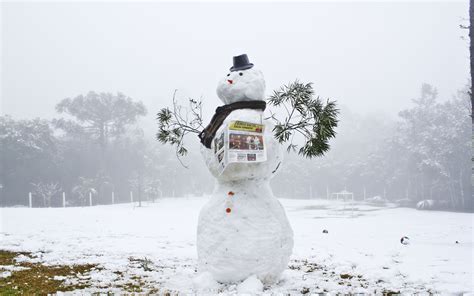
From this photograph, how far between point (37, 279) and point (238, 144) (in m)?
4.32

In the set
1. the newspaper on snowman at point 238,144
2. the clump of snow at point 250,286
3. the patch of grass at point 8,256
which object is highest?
the newspaper on snowman at point 238,144

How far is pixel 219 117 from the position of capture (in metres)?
6.38

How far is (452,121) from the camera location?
3522cm

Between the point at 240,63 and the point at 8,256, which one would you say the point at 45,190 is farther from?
the point at 240,63

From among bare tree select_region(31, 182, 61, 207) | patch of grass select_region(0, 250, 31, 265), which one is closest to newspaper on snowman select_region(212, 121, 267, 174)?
patch of grass select_region(0, 250, 31, 265)

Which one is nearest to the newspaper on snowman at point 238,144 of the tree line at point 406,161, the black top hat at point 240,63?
the black top hat at point 240,63

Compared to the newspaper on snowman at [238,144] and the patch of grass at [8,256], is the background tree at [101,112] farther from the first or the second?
the newspaper on snowman at [238,144]

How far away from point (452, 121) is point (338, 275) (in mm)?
33414

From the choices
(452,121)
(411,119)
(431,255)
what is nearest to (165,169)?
(411,119)

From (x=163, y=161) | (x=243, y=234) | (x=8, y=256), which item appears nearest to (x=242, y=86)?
(x=243, y=234)

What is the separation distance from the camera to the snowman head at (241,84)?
654 centimetres

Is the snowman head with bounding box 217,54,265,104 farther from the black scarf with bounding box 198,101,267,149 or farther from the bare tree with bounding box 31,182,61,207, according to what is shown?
the bare tree with bounding box 31,182,61,207

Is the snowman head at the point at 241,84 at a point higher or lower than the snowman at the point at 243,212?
higher

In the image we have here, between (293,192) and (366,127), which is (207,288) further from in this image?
(366,127)
